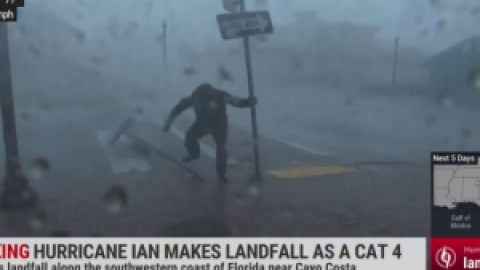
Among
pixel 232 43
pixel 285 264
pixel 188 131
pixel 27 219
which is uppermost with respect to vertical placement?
pixel 232 43

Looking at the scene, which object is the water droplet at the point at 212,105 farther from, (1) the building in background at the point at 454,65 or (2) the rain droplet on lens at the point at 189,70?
(1) the building in background at the point at 454,65

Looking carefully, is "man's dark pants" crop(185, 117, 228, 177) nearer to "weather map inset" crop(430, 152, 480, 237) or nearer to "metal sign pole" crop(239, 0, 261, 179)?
"metal sign pole" crop(239, 0, 261, 179)

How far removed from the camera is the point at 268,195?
2.75m

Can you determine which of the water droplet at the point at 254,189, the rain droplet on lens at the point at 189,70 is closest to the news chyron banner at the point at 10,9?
the rain droplet on lens at the point at 189,70

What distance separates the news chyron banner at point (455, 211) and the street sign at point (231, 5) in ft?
3.60

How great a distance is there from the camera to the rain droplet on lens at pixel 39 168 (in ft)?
8.84

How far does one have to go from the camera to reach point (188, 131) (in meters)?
2.73

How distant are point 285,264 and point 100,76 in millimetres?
1193

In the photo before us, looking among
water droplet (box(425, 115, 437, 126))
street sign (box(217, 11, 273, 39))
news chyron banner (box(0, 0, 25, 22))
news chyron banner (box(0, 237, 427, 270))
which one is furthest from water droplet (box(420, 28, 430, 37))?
news chyron banner (box(0, 0, 25, 22))

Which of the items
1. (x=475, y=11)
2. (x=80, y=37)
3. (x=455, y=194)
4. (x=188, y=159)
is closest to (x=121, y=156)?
(x=188, y=159)

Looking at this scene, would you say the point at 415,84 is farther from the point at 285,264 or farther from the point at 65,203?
the point at 65,203

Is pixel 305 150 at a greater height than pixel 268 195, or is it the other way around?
pixel 305 150

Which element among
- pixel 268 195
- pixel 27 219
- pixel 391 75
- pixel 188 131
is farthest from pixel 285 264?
pixel 27 219

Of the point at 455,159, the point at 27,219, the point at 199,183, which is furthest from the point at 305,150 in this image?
the point at 27,219
